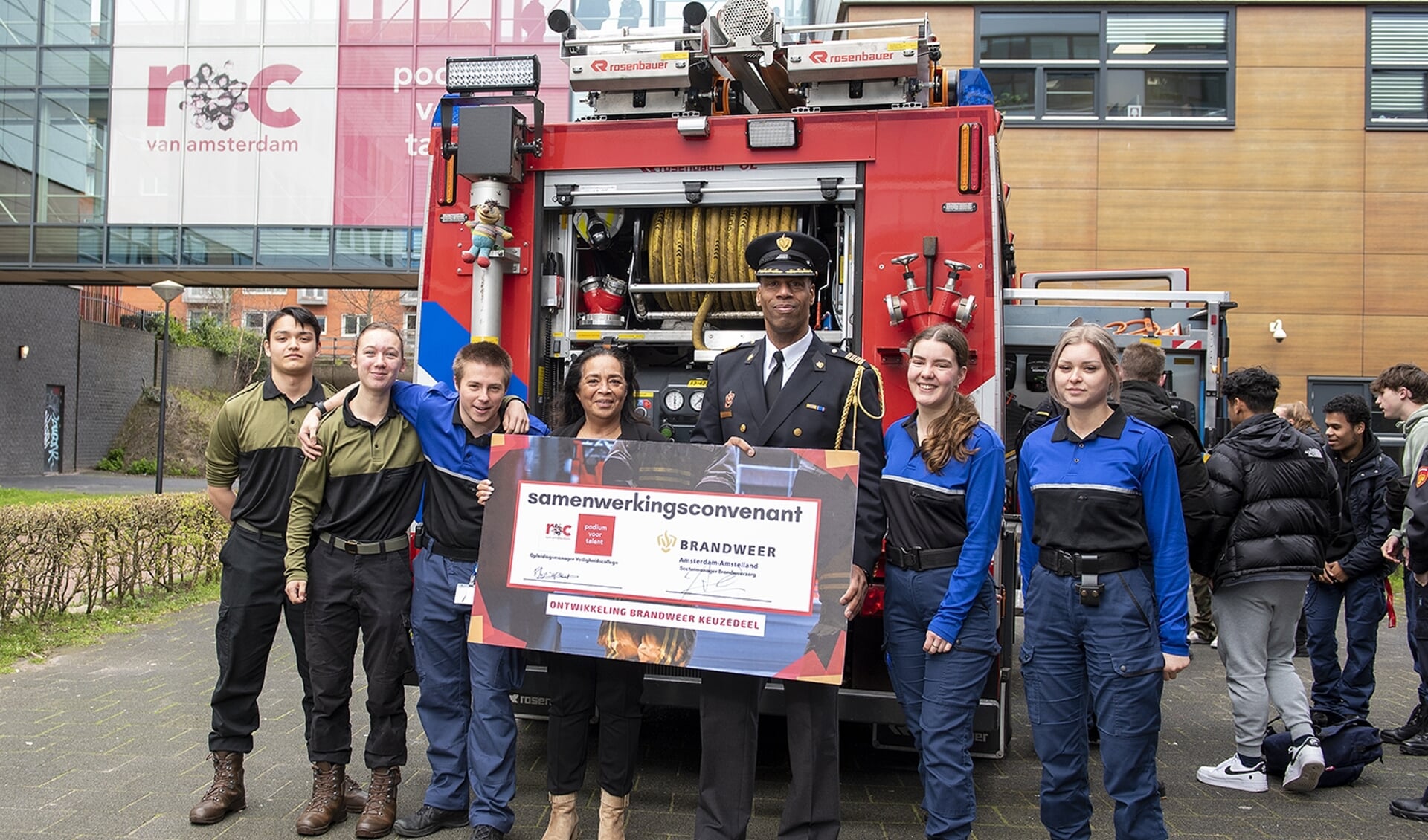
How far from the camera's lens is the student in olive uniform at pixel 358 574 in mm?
4125

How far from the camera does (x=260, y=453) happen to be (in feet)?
14.3

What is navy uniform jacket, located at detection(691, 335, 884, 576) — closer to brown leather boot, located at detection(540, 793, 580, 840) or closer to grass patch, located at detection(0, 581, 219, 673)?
brown leather boot, located at detection(540, 793, 580, 840)

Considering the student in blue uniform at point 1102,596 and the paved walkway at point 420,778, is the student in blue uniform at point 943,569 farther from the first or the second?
the paved walkway at point 420,778

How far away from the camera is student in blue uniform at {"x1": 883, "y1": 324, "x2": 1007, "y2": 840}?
3619 mm

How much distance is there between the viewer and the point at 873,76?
4.95m

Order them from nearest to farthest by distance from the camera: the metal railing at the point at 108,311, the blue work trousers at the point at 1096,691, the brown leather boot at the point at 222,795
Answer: the blue work trousers at the point at 1096,691
the brown leather boot at the point at 222,795
the metal railing at the point at 108,311

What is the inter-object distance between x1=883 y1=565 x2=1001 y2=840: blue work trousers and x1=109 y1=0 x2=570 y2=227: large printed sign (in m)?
19.3

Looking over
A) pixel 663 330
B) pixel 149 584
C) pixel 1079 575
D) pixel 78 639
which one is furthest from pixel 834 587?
pixel 149 584

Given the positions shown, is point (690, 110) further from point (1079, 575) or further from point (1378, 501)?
point (1378, 501)

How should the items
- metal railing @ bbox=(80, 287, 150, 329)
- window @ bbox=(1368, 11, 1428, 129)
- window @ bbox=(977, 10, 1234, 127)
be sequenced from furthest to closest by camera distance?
1. metal railing @ bbox=(80, 287, 150, 329)
2. window @ bbox=(977, 10, 1234, 127)
3. window @ bbox=(1368, 11, 1428, 129)

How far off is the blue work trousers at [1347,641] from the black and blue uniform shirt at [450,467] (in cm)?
451

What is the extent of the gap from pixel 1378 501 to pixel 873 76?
371cm

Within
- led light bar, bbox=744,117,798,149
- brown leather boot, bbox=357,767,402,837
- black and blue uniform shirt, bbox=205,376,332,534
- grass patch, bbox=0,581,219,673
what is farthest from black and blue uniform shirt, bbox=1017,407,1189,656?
grass patch, bbox=0,581,219,673

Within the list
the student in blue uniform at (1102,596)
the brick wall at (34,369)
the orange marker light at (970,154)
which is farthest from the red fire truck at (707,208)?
the brick wall at (34,369)
